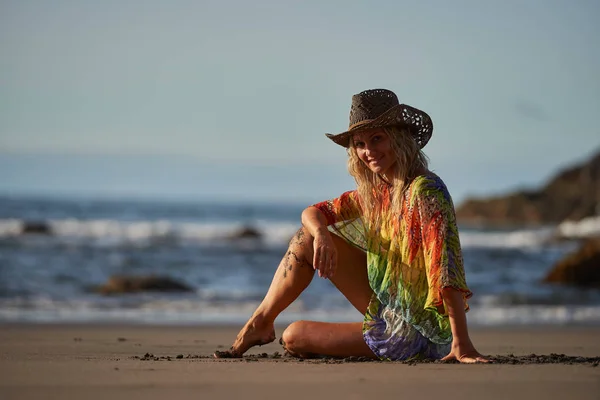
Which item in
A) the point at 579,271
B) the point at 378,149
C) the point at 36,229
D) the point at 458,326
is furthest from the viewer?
the point at 36,229

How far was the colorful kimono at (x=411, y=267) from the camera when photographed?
4.27 metres

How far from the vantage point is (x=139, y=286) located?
10.7m

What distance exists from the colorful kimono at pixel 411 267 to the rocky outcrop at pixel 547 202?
38564 millimetres

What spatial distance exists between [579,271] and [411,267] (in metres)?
8.76

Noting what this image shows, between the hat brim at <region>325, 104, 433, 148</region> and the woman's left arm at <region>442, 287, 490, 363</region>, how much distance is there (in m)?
0.80

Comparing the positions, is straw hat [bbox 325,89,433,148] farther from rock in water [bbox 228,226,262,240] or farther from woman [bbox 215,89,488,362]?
rock in water [bbox 228,226,262,240]

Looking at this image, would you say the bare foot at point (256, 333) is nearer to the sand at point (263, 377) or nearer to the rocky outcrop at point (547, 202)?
the sand at point (263, 377)

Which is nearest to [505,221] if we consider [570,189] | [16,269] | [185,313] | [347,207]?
[570,189]

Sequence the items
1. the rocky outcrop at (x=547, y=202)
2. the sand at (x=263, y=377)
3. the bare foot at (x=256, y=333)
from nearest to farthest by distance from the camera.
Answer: the sand at (x=263, y=377), the bare foot at (x=256, y=333), the rocky outcrop at (x=547, y=202)

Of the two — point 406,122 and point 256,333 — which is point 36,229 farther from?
point 406,122

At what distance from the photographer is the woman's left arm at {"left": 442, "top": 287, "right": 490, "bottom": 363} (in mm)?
4203

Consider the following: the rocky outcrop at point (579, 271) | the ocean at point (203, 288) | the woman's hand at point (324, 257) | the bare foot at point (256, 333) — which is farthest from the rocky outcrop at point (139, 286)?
the woman's hand at point (324, 257)

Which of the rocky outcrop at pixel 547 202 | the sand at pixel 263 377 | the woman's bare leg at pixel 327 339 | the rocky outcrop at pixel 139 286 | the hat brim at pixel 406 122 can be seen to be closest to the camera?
the sand at pixel 263 377

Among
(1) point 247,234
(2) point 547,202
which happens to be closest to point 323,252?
(1) point 247,234
